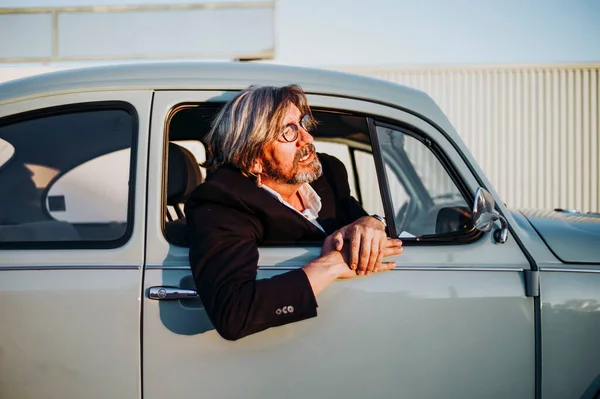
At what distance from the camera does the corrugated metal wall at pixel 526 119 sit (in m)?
11.2

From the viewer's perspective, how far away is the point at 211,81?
206 cm

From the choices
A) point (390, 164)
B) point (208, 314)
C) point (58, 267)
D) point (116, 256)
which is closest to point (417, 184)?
point (390, 164)

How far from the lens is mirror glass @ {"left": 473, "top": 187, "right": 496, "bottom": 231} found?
6.11ft

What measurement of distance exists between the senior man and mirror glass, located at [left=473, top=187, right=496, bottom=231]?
30 centimetres

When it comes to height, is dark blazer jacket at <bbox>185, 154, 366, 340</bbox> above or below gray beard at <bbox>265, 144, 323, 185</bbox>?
below

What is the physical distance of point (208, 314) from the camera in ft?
5.72

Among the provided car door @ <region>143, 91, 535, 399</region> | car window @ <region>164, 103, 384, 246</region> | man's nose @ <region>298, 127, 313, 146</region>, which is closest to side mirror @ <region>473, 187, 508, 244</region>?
car door @ <region>143, 91, 535, 399</region>

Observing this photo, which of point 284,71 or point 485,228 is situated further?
point 284,71

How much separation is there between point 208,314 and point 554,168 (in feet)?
36.5

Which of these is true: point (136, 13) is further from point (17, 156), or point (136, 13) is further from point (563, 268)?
point (563, 268)

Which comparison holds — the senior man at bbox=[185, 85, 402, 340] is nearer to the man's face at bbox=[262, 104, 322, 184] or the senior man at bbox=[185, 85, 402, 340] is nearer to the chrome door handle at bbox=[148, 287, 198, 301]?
the man's face at bbox=[262, 104, 322, 184]

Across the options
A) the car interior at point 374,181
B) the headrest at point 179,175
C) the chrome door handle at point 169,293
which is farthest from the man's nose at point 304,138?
the chrome door handle at point 169,293

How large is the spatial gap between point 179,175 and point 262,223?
0.59 metres

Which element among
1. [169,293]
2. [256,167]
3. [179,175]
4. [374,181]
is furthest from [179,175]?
[374,181]
